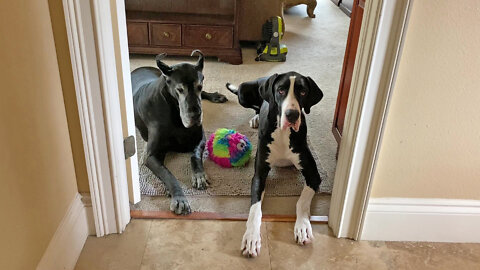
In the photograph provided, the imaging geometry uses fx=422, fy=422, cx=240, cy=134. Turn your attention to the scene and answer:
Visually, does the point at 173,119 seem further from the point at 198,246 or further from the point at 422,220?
the point at 422,220

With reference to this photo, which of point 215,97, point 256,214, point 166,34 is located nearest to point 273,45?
point 166,34

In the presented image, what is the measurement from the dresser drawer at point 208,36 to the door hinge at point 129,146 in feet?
6.50

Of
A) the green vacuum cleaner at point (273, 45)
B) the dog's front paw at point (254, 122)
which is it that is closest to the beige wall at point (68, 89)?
the dog's front paw at point (254, 122)

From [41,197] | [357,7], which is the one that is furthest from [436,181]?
[41,197]

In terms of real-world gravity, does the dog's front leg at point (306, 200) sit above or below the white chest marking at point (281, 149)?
below

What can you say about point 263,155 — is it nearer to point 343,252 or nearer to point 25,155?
point 343,252

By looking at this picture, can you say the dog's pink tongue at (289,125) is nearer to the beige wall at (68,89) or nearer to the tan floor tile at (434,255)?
the tan floor tile at (434,255)

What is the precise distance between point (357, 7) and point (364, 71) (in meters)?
0.87

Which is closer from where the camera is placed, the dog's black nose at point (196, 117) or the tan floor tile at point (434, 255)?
the tan floor tile at point (434, 255)

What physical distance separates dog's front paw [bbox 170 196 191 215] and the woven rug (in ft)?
0.42

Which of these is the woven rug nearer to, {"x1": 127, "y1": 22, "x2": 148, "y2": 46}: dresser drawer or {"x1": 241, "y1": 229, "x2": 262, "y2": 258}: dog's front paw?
{"x1": 241, "y1": 229, "x2": 262, "y2": 258}: dog's front paw

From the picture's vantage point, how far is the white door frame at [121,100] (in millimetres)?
1309

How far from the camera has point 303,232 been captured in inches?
64.7

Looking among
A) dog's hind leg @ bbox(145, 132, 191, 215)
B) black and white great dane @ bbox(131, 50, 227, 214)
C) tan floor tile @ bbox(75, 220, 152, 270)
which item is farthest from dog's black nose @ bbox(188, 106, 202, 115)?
tan floor tile @ bbox(75, 220, 152, 270)
